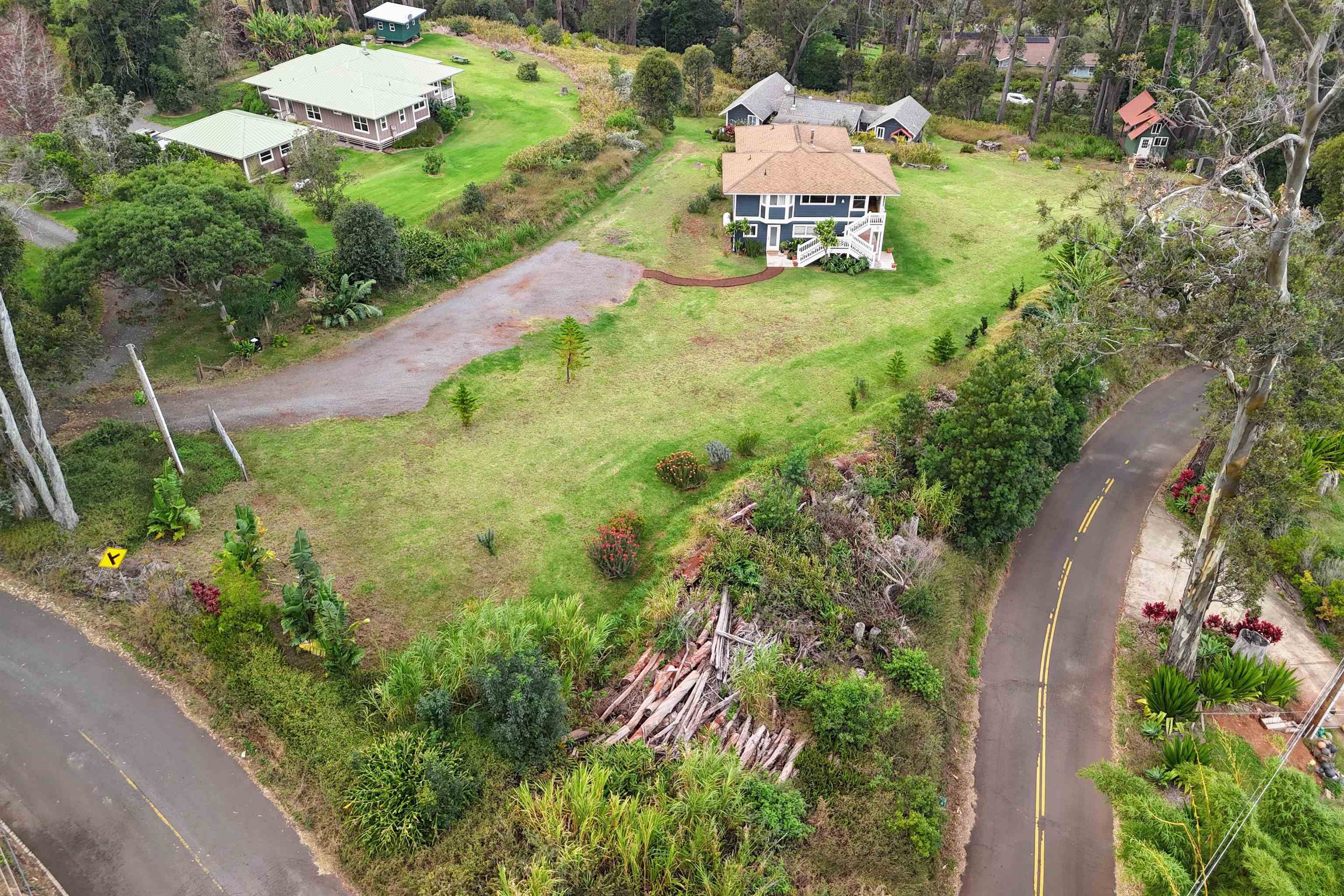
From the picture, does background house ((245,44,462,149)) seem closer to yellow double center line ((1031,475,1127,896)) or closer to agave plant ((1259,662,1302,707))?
yellow double center line ((1031,475,1127,896))

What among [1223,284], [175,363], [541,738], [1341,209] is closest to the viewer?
[541,738]

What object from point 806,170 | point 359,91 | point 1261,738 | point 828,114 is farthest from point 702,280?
point 359,91

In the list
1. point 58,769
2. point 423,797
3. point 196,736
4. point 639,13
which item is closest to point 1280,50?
point 423,797

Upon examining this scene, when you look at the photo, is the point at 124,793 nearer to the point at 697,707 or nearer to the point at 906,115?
the point at 697,707

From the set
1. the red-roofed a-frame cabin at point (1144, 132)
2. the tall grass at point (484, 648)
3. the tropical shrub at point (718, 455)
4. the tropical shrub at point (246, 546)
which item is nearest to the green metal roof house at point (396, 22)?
the red-roofed a-frame cabin at point (1144, 132)

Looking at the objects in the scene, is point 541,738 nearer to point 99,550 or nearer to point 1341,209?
point 99,550

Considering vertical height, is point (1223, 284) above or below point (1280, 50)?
below

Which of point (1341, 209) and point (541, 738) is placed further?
point (1341, 209)
